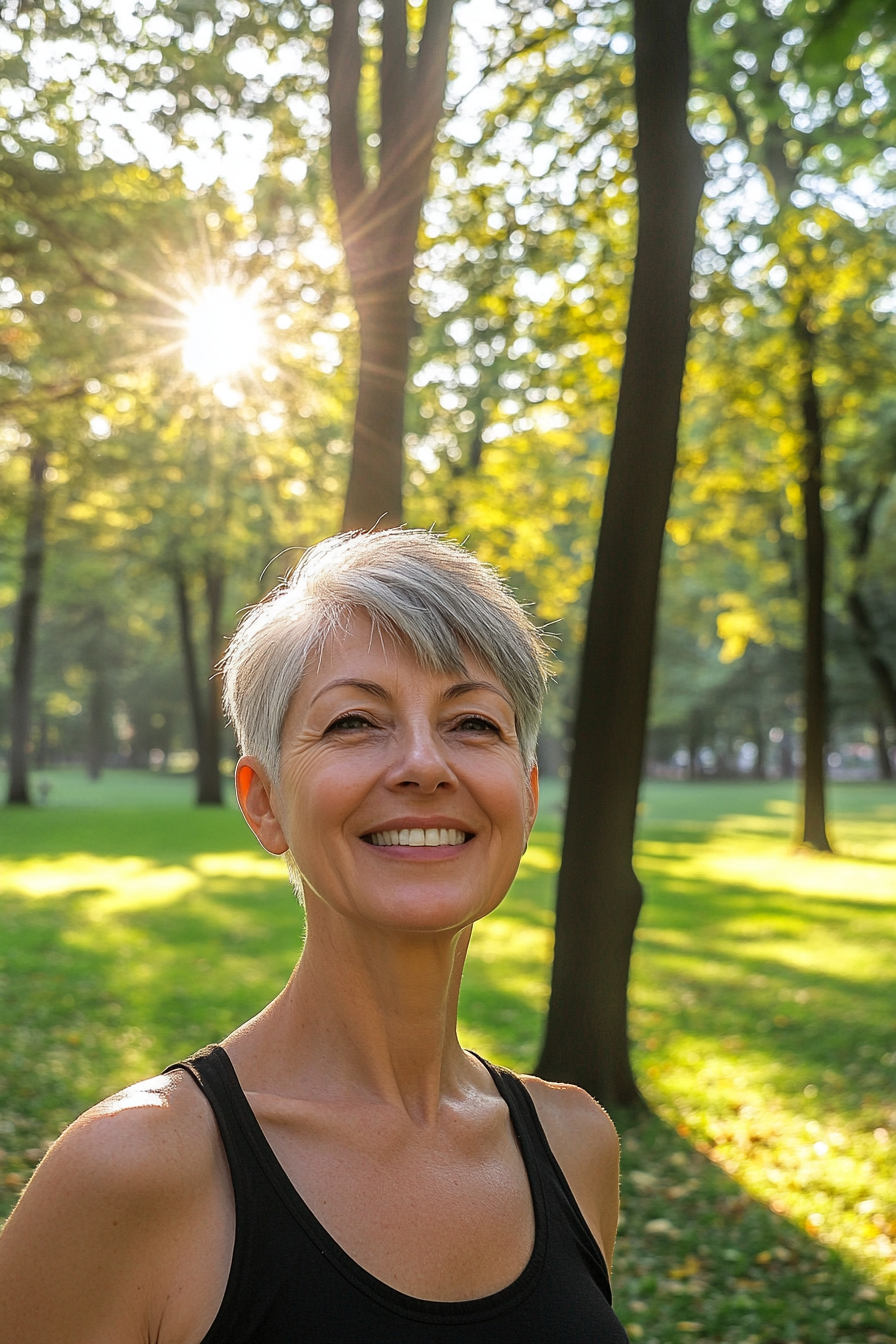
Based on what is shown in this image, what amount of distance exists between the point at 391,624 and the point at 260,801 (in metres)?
0.40

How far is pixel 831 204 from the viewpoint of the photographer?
15.9 m

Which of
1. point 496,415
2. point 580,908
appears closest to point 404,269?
point 580,908

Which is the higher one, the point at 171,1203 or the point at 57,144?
the point at 57,144

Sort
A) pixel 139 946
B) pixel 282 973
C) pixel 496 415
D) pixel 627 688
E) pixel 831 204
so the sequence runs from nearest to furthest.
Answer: pixel 627 688, pixel 282 973, pixel 139 946, pixel 831 204, pixel 496 415

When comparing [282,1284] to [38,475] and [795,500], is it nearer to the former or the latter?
[795,500]

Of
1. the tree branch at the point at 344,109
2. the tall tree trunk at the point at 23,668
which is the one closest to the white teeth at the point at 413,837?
the tree branch at the point at 344,109

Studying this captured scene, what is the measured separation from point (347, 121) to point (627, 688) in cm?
417

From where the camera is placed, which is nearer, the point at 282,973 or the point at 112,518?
the point at 282,973

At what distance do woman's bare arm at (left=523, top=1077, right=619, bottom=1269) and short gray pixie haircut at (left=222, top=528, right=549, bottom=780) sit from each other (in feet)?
2.01

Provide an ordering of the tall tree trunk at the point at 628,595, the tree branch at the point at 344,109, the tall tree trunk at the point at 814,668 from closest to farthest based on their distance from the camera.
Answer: the tall tree trunk at the point at 628,595, the tree branch at the point at 344,109, the tall tree trunk at the point at 814,668

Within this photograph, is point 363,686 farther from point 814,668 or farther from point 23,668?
point 23,668

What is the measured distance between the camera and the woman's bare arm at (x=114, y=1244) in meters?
1.38

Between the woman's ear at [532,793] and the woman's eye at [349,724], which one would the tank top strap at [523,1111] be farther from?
the woman's eye at [349,724]

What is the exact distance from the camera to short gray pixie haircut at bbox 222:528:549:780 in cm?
184
